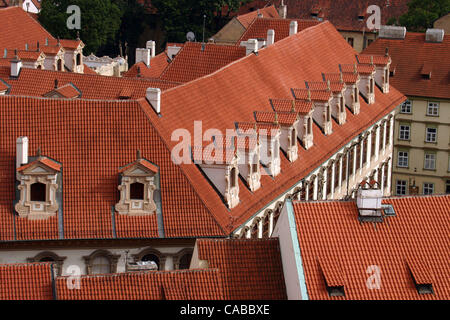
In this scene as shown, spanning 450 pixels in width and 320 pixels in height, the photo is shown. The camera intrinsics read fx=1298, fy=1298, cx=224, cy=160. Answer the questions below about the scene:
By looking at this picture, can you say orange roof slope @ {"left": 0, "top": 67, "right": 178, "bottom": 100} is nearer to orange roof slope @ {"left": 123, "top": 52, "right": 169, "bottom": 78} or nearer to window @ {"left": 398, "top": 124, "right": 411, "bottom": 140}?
orange roof slope @ {"left": 123, "top": 52, "right": 169, "bottom": 78}

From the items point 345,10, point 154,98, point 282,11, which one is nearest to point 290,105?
point 154,98

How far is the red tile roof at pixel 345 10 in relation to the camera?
139500 mm

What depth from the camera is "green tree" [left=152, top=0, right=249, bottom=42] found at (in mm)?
145750

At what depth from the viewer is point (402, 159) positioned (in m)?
106

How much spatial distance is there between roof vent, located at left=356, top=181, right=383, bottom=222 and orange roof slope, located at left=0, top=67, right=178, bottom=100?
84.6 feet

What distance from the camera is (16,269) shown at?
5069 centimetres

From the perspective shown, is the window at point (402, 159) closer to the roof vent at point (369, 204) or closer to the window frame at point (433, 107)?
the window frame at point (433, 107)

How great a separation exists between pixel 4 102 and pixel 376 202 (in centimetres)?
1995

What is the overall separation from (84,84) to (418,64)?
125 feet

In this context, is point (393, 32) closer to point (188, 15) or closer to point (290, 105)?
point (290, 105)

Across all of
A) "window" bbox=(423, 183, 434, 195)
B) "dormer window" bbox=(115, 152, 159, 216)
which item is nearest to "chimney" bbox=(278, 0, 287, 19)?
"window" bbox=(423, 183, 434, 195)

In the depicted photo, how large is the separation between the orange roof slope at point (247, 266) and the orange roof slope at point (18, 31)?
4752cm

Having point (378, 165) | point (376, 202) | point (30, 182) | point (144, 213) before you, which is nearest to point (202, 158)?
point (144, 213)

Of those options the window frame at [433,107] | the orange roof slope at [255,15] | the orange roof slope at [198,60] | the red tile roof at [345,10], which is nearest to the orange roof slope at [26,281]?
the orange roof slope at [198,60]
